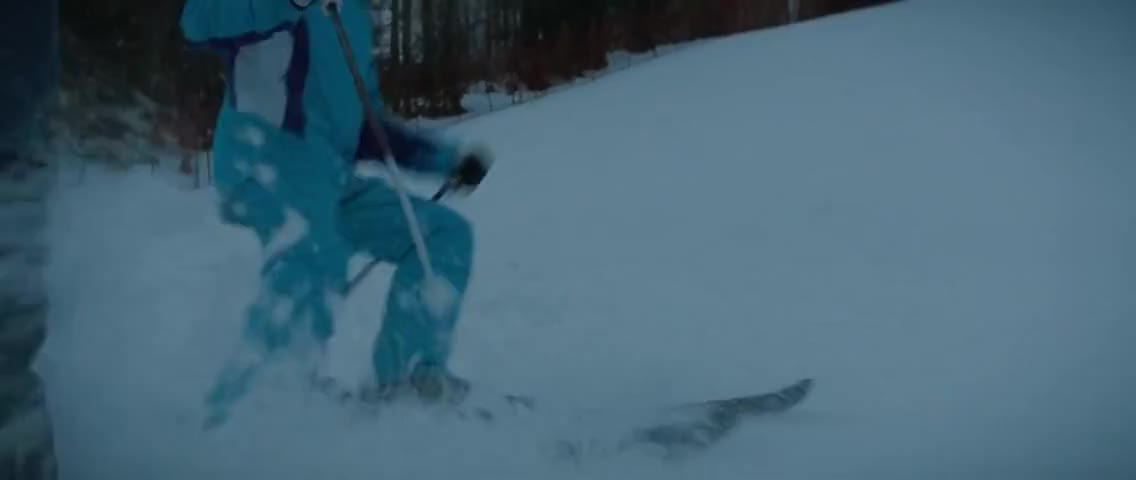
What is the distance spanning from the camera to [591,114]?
8.07 feet

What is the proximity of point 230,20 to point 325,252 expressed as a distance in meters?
0.55

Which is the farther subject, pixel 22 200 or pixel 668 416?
pixel 668 416

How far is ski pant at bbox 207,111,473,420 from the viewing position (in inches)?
96.6

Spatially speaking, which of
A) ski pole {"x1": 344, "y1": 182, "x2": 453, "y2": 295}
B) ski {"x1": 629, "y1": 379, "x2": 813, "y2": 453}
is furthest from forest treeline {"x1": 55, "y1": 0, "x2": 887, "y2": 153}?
ski {"x1": 629, "y1": 379, "x2": 813, "y2": 453}

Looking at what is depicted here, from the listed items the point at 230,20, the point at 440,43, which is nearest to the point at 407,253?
the point at 440,43

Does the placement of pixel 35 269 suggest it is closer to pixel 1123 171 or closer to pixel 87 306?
pixel 87 306

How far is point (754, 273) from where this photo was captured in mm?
Result: 2492

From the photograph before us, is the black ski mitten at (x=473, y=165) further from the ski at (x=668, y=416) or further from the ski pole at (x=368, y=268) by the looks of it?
the ski at (x=668, y=416)

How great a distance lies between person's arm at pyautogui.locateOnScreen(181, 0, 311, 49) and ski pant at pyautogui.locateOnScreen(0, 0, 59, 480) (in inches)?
A: 12.2

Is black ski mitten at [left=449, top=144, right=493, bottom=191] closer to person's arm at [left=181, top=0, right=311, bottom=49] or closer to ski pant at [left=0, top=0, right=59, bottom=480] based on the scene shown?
person's arm at [left=181, top=0, right=311, bottom=49]

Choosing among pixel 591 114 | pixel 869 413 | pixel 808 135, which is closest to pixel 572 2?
pixel 591 114

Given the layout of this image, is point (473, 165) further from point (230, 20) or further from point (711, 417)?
point (711, 417)

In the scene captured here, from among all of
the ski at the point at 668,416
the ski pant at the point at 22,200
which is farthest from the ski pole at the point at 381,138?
the ski pant at the point at 22,200

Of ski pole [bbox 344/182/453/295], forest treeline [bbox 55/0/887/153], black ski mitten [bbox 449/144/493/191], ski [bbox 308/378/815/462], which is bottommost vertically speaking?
ski [bbox 308/378/815/462]
